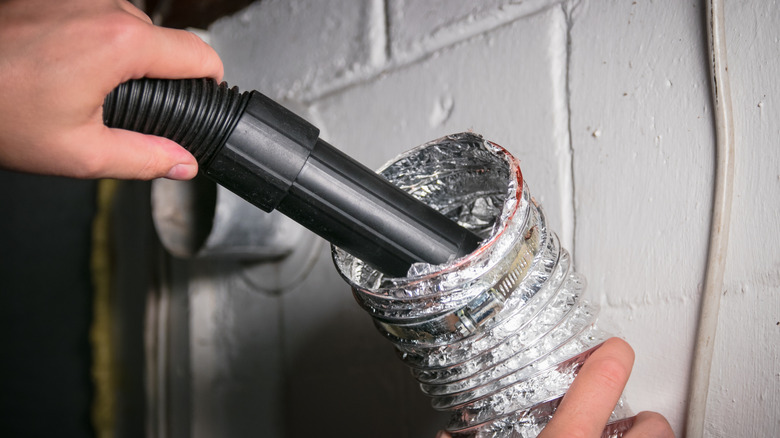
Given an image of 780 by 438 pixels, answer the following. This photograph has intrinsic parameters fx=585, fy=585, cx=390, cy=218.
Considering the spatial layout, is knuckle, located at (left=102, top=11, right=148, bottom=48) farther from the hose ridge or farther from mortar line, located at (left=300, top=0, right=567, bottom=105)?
mortar line, located at (left=300, top=0, right=567, bottom=105)

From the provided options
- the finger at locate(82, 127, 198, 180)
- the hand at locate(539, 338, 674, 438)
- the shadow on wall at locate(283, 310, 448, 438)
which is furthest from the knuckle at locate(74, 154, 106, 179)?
the shadow on wall at locate(283, 310, 448, 438)

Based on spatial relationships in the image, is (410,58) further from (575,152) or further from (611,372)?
(611,372)

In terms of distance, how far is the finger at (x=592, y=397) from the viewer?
0.49m

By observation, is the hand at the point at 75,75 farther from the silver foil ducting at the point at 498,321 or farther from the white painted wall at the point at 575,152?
the white painted wall at the point at 575,152

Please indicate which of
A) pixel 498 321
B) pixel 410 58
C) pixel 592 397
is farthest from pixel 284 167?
pixel 410 58

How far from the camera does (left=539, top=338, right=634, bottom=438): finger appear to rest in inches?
→ 19.3

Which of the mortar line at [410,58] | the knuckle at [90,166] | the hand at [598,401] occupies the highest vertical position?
the mortar line at [410,58]

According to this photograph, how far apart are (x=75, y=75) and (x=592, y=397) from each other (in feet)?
1.54

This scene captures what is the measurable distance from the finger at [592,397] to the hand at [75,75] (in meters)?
0.39

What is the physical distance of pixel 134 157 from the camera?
43cm

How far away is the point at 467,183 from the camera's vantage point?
0.64 metres

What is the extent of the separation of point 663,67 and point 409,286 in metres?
0.38

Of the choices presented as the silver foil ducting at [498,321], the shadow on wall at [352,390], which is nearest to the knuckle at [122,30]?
the silver foil ducting at [498,321]

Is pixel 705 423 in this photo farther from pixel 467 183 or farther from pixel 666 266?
pixel 467 183
